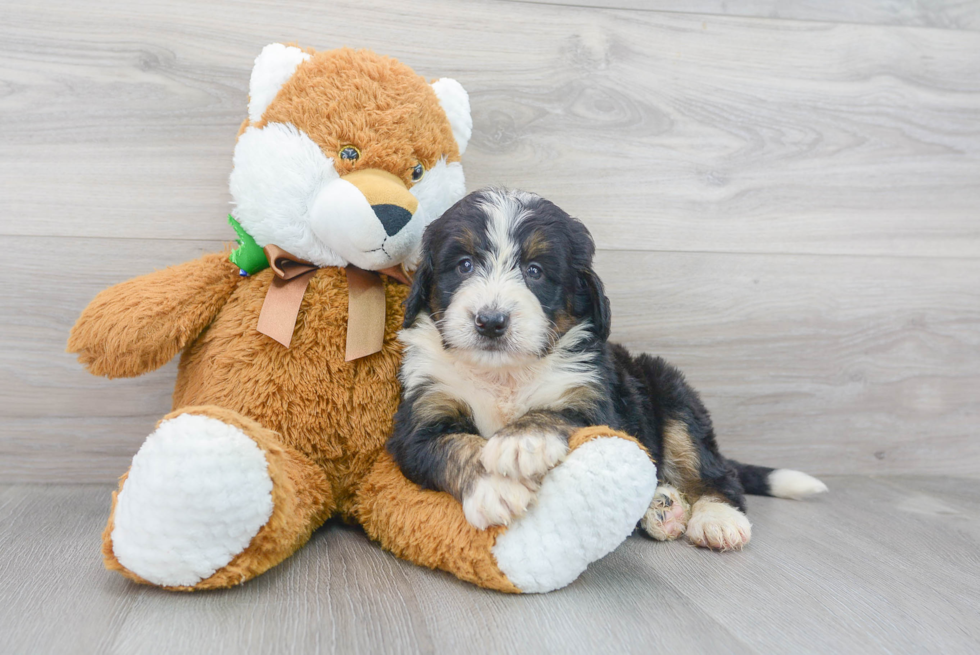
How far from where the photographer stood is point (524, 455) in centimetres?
144

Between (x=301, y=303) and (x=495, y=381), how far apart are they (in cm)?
54

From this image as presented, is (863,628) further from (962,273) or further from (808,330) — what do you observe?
(962,273)

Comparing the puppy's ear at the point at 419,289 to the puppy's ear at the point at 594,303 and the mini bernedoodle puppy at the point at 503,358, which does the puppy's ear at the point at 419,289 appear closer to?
the mini bernedoodle puppy at the point at 503,358

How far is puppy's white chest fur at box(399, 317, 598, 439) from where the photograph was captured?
68.2 inches

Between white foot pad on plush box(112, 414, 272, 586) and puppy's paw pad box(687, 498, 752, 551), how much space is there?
1168 millimetres

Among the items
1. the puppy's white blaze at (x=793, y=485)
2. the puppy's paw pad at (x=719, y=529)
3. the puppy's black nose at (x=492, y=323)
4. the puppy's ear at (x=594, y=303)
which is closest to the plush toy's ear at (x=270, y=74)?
the puppy's black nose at (x=492, y=323)

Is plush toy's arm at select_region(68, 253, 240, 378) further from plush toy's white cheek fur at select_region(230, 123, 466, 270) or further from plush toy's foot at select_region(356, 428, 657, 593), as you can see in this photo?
plush toy's foot at select_region(356, 428, 657, 593)

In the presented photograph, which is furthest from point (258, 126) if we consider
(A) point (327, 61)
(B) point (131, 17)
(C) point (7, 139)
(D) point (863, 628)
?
(D) point (863, 628)

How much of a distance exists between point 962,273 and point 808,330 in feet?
2.28

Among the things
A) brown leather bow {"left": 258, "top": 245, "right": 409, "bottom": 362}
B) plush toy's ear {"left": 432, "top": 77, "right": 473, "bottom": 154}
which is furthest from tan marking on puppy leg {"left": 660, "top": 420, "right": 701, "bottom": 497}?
plush toy's ear {"left": 432, "top": 77, "right": 473, "bottom": 154}

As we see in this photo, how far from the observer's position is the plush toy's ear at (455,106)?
1.96 m

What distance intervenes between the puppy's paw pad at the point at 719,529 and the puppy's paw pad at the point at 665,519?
0.03m

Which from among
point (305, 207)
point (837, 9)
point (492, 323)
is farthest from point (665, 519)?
point (837, 9)

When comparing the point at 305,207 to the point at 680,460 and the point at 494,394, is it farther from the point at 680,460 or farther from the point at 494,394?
the point at 680,460
